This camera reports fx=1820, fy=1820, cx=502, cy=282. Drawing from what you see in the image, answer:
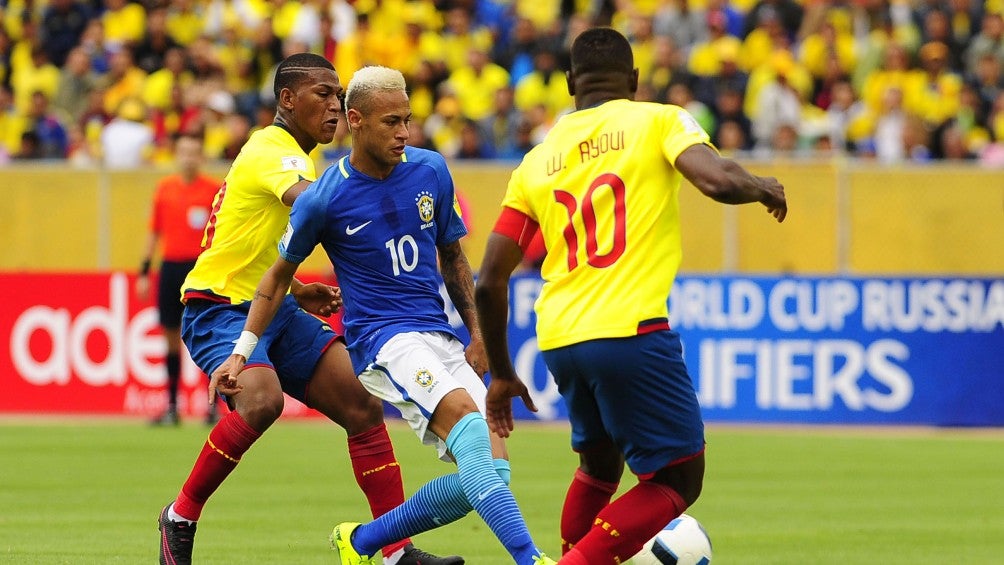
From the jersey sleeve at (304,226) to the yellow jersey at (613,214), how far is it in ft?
4.01

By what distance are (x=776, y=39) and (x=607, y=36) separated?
15.8 meters

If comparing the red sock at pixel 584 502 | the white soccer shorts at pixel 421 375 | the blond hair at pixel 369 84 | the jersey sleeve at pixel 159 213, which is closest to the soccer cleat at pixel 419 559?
the white soccer shorts at pixel 421 375

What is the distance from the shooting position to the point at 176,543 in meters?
8.23

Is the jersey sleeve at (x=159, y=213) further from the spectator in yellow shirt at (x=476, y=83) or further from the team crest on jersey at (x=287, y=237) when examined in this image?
the team crest on jersey at (x=287, y=237)

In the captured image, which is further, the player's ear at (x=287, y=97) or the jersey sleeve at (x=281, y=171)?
the player's ear at (x=287, y=97)

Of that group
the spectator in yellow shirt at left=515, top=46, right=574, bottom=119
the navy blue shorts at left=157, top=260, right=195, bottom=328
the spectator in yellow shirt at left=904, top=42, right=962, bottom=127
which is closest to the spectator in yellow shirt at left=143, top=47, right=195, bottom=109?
the spectator in yellow shirt at left=515, top=46, right=574, bottom=119

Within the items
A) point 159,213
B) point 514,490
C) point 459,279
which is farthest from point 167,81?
point 459,279

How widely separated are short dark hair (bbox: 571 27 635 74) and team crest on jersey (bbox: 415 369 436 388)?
1485mm

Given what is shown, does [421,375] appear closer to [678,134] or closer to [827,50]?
[678,134]

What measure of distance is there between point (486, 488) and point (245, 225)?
2038mm

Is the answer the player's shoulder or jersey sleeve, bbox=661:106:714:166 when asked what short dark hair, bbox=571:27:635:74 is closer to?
jersey sleeve, bbox=661:106:714:166

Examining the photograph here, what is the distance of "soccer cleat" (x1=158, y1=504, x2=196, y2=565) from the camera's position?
8.23 meters

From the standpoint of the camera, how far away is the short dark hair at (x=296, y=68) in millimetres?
8516

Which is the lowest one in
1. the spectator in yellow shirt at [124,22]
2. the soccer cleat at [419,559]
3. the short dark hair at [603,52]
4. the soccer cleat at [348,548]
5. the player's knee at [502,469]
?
the soccer cleat at [419,559]
